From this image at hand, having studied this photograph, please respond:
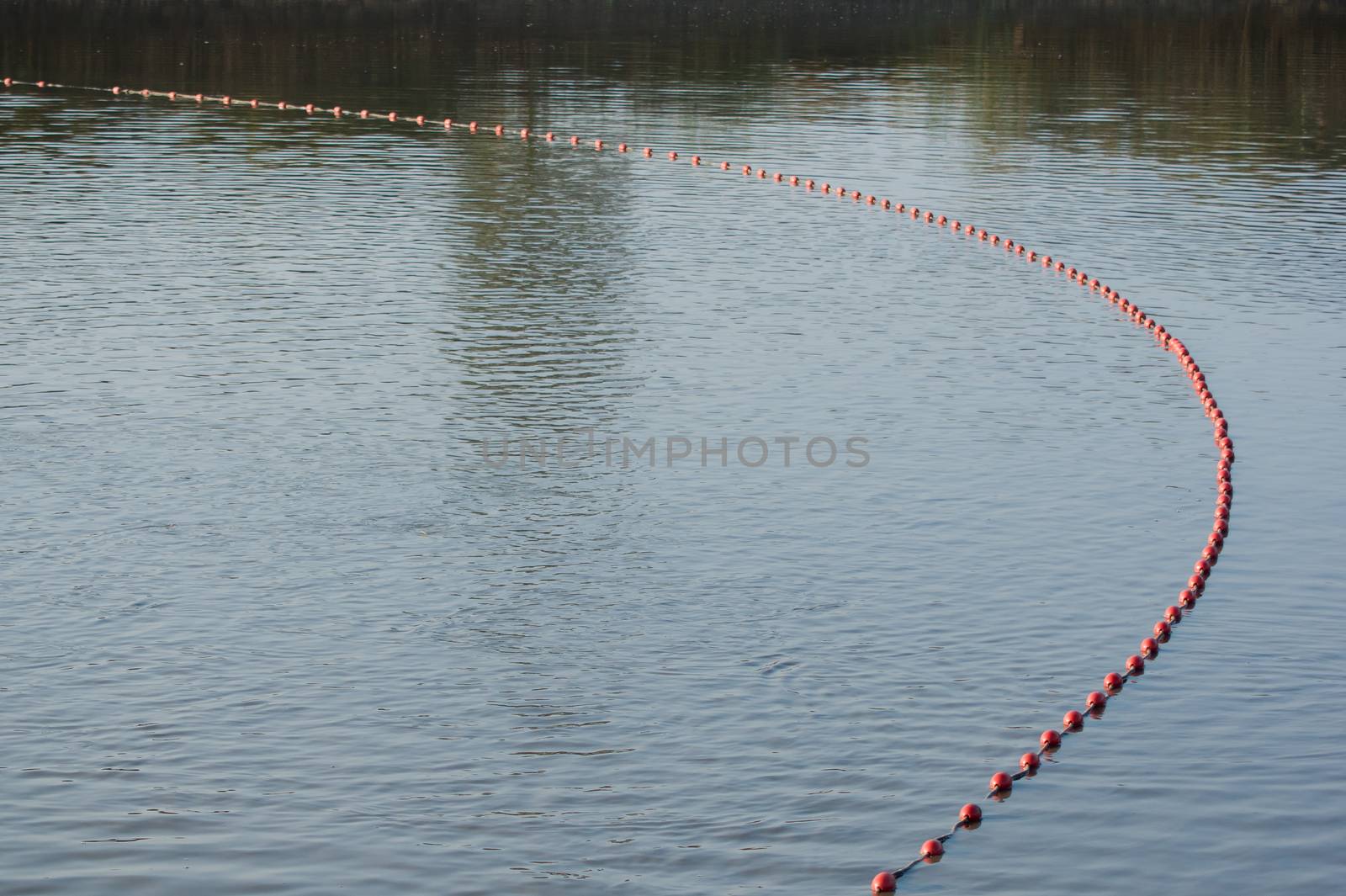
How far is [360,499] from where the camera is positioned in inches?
531

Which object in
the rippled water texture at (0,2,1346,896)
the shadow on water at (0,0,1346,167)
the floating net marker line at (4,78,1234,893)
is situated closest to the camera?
the rippled water texture at (0,2,1346,896)

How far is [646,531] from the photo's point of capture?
13.1m

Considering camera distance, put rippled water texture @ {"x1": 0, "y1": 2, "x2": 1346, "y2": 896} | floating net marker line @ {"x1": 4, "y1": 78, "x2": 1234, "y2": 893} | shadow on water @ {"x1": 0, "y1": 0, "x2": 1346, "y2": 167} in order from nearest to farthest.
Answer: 1. rippled water texture @ {"x1": 0, "y1": 2, "x2": 1346, "y2": 896}
2. floating net marker line @ {"x1": 4, "y1": 78, "x2": 1234, "y2": 893}
3. shadow on water @ {"x1": 0, "y1": 0, "x2": 1346, "y2": 167}

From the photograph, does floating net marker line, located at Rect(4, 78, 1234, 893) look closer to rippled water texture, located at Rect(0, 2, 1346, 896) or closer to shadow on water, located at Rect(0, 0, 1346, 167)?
rippled water texture, located at Rect(0, 2, 1346, 896)

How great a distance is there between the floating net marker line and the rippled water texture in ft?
0.41

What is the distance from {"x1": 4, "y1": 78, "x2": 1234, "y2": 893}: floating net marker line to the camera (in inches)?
370

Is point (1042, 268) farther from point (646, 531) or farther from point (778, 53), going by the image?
point (778, 53)

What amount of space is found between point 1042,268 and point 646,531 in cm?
1068

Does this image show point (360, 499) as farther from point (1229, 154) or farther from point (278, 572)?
point (1229, 154)

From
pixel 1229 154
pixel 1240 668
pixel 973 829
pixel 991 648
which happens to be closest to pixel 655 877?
pixel 973 829

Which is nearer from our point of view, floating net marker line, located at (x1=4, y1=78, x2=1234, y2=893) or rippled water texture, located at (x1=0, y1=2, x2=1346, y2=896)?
rippled water texture, located at (x1=0, y1=2, x2=1346, y2=896)

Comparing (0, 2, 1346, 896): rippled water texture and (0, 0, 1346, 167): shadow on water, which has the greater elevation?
(0, 0, 1346, 167): shadow on water

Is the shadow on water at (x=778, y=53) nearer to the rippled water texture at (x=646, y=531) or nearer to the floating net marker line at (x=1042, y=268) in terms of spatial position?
the floating net marker line at (x=1042, y=268)

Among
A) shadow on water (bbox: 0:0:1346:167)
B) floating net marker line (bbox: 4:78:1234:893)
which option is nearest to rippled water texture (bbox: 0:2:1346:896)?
floating net marker line (bbox: 4:78:1234:893)
